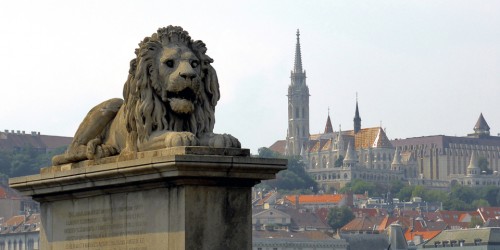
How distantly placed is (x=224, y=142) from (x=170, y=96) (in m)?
0.59

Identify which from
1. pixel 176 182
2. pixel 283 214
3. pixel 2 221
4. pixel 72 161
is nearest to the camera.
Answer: pixel 176 182

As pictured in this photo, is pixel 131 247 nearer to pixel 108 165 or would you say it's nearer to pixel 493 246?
pixel 108 165

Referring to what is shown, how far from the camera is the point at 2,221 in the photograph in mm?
179000

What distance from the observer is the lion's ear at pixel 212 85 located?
12.2m

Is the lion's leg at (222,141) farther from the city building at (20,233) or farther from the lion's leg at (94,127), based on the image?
the city building at (20,233)

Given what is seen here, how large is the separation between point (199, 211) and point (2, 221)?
169 metres

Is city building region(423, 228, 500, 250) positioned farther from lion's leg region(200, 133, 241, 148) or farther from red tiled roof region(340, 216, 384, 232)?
lion's leg region(200, 133, 241, 148)

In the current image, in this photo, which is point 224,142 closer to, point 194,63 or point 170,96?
point 170,96

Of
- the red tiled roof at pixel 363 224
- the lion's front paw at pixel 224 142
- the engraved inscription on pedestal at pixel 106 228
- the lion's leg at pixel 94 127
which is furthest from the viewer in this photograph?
the red tiled roof at pixel 363 224

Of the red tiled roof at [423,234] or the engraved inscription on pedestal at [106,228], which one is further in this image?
the red tiled roof at [423,234]

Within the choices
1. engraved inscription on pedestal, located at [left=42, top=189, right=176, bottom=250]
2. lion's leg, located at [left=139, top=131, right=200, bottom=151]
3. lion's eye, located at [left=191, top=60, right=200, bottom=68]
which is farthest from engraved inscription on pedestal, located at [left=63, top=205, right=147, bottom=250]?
A: lion's eye, located at [left=191, top=60, right=200, bottom=68]

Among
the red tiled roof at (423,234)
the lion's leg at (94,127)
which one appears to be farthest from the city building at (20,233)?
the lion's leg at (94,127)

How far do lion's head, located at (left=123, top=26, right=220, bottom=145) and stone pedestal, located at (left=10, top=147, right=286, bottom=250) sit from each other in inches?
12.2

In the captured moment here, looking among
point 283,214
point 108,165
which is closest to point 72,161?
point 108,165
